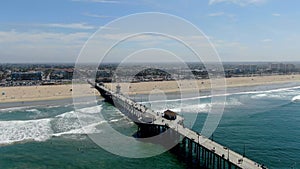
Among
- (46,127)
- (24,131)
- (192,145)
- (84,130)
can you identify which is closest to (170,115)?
(192,145)

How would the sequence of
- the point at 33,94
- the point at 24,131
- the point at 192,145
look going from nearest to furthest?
1. the point at 192,145
2. the point at 24,131
3. the point at 33,94

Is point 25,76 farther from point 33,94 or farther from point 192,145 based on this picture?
point 192,145

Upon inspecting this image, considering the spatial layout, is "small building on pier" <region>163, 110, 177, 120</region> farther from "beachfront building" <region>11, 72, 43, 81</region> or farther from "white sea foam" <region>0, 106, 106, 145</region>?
"beachfront building" <region>11, 72, 43, 81</region>

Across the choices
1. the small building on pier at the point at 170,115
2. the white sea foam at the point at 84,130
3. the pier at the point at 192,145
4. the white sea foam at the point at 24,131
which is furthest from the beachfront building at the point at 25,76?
the small building on pier at the point at 170,115

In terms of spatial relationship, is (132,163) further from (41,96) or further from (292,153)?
(41,96)

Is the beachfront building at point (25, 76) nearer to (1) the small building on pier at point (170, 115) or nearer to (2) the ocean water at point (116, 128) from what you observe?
(2) the ocean water at point (116, 128)

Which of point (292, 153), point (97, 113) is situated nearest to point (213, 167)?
point (292, 153)

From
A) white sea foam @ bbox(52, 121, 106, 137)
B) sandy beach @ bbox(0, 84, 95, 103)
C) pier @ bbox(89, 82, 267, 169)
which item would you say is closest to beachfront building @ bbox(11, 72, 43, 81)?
sandy beach @ bbox(0, 84, 95, 103)
